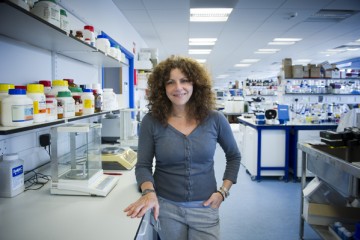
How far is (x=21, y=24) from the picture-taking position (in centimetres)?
117

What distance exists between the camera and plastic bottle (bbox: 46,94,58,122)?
1.29m

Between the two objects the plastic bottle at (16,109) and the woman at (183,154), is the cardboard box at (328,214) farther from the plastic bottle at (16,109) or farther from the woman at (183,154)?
the plastic bottle at (16,109)

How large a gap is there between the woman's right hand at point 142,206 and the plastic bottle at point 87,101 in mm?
785

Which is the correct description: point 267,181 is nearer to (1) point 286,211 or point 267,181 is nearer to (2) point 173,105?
(1) point 286,211

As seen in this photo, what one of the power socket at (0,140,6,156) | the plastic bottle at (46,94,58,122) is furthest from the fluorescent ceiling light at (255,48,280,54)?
the power socket at (0,140,6,156)

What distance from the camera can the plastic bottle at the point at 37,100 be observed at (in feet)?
3.88

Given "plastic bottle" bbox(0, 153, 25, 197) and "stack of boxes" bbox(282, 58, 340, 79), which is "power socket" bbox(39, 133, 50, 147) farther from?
"stack of boxes" bbox(282, 58, 340, 79)

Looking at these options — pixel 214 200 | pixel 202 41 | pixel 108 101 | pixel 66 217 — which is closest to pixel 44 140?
pixel 108 101

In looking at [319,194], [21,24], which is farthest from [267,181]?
[21,24]

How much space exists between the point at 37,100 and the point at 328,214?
7.19ft

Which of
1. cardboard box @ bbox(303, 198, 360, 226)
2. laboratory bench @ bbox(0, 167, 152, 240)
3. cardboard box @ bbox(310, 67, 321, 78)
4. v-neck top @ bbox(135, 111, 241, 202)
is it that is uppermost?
cardboard box @ bbox(310, 67, 321, 78)

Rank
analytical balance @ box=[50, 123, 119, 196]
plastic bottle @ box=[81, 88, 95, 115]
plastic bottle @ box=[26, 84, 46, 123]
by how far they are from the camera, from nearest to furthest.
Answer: plastic bottle @ box=[26, 84, 46, 123]
analytical balance @ box=[50, 123, 119, 196]
plastic bottle @ box=[81, 88, 95, 115]

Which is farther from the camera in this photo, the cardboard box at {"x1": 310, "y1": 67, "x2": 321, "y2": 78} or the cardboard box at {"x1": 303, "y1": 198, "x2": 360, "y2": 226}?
the cardboard box at {"x1": 310, "y1": 67, "x2": 321, "y2": 78}

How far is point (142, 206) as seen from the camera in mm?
1108
